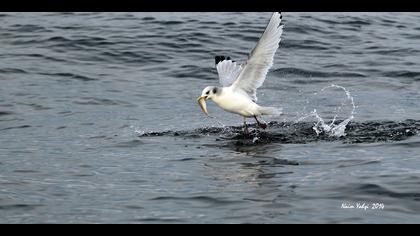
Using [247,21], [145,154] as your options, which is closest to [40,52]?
[247,21]

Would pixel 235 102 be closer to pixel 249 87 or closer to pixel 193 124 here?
pixel 249 87

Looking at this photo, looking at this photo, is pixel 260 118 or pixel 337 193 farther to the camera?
pixel 260 118

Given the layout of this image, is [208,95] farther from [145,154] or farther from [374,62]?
[374,62]

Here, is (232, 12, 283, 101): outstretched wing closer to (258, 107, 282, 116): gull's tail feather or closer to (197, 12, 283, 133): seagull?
(197, 12, 283, 133): seagull

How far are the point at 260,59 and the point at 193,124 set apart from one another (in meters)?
1.82

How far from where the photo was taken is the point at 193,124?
12609 millimetres

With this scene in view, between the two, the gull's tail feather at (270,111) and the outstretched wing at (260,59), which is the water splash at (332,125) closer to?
the gull's tail feather at (270,111)

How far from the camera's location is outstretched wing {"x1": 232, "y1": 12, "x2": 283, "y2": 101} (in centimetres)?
1090

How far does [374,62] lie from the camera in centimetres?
1753

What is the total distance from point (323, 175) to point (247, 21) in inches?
485

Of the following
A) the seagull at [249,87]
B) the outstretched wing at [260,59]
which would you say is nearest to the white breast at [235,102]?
the seagull at [249,87]

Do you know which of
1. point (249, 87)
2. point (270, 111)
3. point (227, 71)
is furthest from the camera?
point (227, 71)
